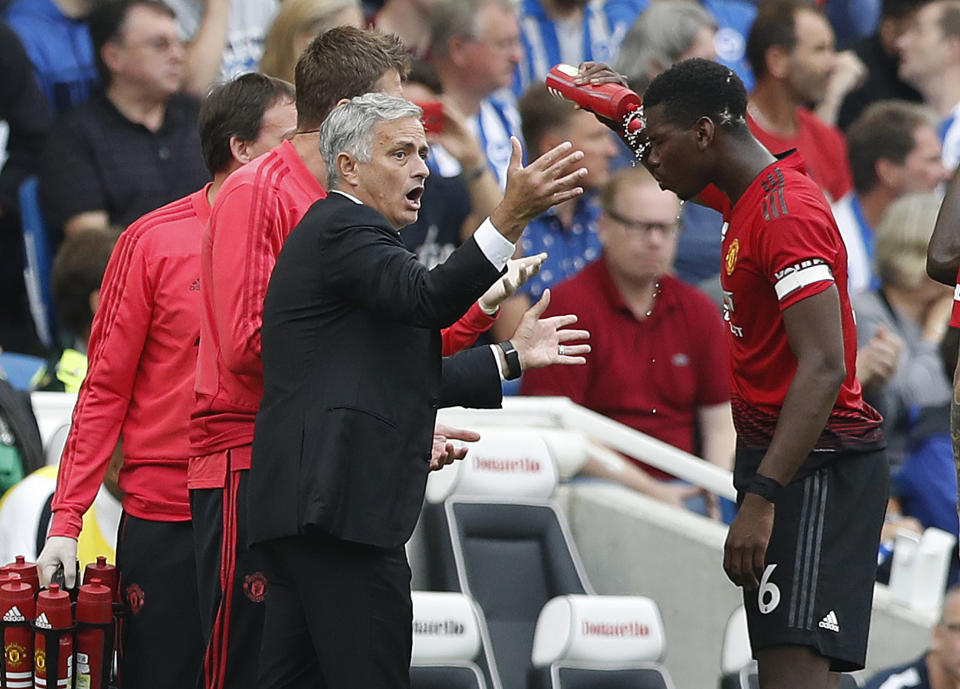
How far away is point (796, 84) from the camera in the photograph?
30.9ft

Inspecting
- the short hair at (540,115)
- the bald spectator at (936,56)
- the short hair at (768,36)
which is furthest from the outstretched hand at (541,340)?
the bald spectator at (936,56)

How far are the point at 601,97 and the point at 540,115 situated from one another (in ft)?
10.3

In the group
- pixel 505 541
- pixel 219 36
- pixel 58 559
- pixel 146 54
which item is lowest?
pixel 505 541

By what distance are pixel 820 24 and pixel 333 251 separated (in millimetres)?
5920

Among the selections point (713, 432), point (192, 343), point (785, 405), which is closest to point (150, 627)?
point (192, 343)

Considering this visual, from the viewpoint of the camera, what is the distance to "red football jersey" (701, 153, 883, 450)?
445 centimetres

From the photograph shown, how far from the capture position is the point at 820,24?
9570mm

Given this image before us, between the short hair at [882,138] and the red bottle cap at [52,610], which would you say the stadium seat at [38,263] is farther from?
the short hair at [882,138]

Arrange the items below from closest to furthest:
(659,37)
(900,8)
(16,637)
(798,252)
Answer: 1. (798,252)
2. (16,637)
3. (659,37)
4. (900,8)

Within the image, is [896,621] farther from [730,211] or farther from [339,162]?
[339,162]

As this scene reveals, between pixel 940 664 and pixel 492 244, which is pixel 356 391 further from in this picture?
pixel 940 664

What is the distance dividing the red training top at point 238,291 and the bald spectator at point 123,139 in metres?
2.77

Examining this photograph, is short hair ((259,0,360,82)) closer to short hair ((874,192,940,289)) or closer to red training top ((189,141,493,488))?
red training top ((189,141,493,488))

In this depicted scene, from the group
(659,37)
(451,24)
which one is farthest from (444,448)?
(659,37)
